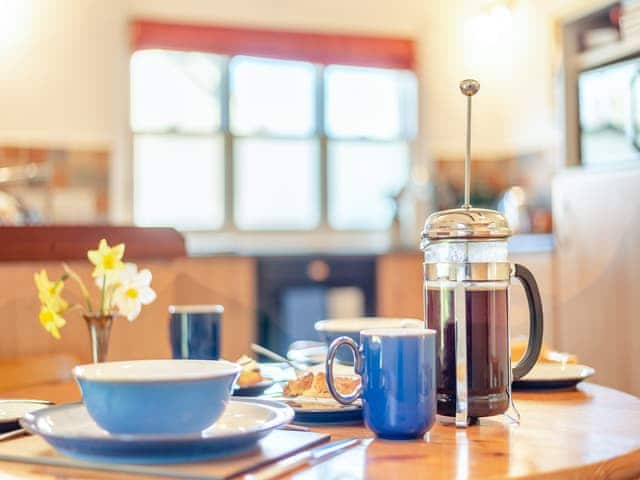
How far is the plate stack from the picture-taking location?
345 centimetres

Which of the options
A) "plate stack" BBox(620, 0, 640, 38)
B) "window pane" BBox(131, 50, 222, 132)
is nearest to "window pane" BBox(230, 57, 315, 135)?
"window pane" BBox(131, 50, 222, 132)

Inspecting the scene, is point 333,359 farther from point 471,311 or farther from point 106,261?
point 106,261

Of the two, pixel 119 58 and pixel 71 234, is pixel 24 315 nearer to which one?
pixel 71 234

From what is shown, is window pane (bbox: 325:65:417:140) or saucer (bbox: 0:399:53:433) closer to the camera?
saucer (bbox: 0:399:53:433)

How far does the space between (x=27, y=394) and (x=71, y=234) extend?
915 millimetres

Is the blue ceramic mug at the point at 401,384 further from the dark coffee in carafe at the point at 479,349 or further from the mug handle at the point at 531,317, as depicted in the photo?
the mug handle at the point at 531,317

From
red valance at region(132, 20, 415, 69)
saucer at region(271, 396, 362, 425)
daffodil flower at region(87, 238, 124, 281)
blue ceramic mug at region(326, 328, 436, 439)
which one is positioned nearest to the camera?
blue ceramic mug at region(326, 328, 436, 439)

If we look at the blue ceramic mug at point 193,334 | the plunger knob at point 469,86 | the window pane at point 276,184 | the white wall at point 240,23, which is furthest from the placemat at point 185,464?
the window pane at point 276,184

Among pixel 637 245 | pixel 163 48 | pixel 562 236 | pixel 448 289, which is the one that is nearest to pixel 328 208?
pixel 163 48

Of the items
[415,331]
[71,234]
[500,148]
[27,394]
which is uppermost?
[500,148]

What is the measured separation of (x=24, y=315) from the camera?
2.22 meters

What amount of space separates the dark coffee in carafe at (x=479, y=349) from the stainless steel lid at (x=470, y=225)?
59 millimetres

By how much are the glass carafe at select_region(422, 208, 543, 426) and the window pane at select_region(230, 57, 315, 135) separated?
4098 millimetres

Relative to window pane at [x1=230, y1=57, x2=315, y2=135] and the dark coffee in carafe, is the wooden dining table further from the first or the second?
window pane at [x1=230, y1=57, x2=315, y2=135]
